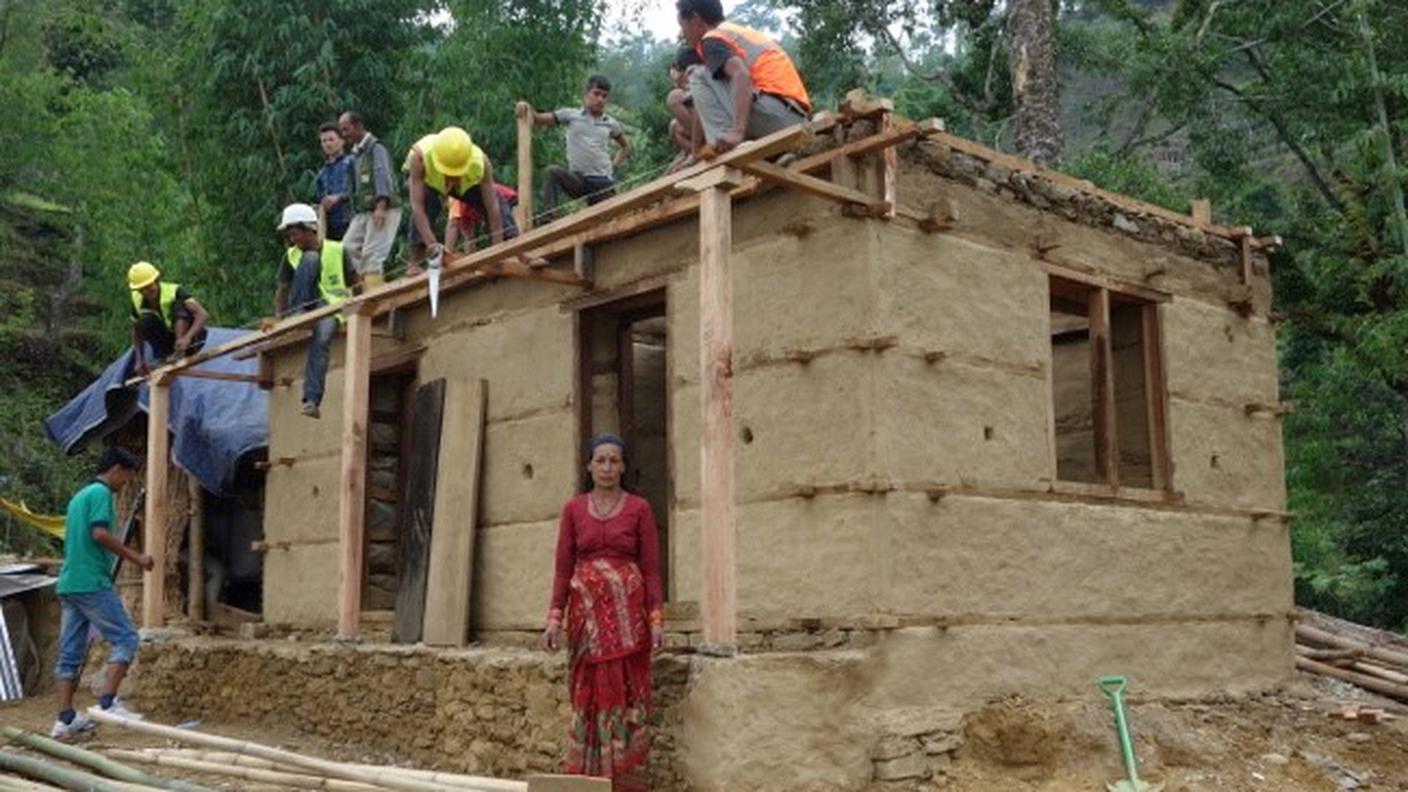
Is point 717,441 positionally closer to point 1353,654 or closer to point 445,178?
point 445,178

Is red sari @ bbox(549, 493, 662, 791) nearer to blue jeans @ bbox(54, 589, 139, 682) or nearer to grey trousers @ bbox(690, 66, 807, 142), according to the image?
grey trousers @ bbox(690, 66, 807, 142)

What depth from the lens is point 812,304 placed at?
7613 mm

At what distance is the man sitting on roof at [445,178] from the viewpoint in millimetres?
9242

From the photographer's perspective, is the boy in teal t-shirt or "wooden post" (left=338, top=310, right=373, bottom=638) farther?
the boy in teal t-shirt

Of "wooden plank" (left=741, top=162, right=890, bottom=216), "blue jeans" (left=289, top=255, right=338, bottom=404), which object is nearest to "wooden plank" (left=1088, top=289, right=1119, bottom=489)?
"wooden plank" (left=741, top=162, right=890, bottom=216)

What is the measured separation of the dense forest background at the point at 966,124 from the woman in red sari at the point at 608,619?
9.59m

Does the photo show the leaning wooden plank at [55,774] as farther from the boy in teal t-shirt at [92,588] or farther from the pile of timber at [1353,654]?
the pile of timber at [1353,654]

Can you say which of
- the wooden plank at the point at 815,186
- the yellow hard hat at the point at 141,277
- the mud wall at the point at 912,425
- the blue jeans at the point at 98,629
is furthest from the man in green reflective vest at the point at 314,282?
the wooden plank at the point at 815,186

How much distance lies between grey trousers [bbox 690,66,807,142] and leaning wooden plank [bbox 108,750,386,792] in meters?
3.79

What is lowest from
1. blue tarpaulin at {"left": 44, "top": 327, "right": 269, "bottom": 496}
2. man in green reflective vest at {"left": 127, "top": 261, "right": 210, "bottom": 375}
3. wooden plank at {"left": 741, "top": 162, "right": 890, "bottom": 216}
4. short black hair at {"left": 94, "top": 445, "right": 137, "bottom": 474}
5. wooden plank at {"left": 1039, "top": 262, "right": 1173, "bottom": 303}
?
short black hair at {"left": 94, "top": 445, "right": 137, "bottom": 474}

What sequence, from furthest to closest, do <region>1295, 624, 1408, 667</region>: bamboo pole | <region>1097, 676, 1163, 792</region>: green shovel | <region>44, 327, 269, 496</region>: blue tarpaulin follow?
1. <region>44, 327, 269, 496</region>: blue tarpaulin
2. <region>1295, 624, 1408, 667</region>: bamboo pole
3. <region>1097, 676, 1163, 792</region>: green shovel

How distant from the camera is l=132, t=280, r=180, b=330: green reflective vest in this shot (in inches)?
456

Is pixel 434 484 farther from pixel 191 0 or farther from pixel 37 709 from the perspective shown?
pixel 191 0

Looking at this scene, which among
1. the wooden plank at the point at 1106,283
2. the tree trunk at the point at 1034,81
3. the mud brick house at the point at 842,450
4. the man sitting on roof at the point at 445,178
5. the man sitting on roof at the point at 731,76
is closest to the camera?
the mud brick house at the point at 842,450
